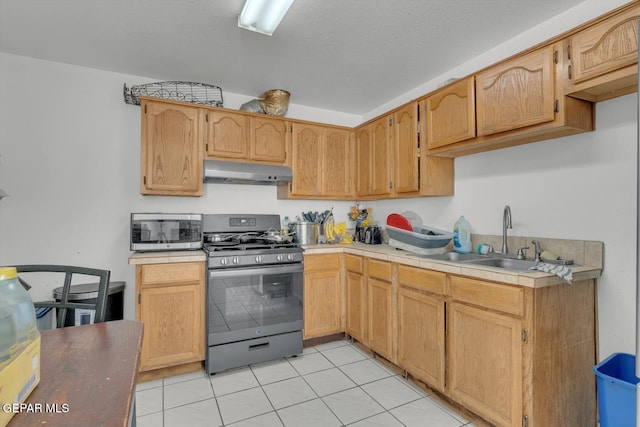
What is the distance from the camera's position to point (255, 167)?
293cm

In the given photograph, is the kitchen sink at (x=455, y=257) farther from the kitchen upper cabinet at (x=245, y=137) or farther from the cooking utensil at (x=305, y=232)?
the kitchen upper cabinet at (x=245, y=137)

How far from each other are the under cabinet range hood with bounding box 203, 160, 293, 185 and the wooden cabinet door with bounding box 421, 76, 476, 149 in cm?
135

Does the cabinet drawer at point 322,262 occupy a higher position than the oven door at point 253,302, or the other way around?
the cabinet drawer at point 322,262

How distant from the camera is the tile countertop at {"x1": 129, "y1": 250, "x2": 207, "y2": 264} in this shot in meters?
2.29

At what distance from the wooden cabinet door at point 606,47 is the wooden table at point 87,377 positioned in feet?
7.48

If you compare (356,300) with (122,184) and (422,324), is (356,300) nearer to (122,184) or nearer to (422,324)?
(422,324)

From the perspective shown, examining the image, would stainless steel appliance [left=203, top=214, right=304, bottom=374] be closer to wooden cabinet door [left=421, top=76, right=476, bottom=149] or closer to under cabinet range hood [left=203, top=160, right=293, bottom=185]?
under cabinet range hood [left=203, top=160, right=293, bottom=185]

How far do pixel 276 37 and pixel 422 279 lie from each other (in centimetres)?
199

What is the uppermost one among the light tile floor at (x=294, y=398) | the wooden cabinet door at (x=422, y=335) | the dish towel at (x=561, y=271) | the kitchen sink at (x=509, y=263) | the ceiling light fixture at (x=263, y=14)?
the ceiling light fixture at (x=263, y=14)

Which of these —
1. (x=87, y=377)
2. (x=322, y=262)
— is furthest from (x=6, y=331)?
(x=322, y=262)

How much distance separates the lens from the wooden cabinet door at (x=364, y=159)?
10.8ft

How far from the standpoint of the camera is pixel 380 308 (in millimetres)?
2596

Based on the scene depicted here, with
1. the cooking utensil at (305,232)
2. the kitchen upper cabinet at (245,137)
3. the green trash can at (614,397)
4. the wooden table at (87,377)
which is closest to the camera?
A: the wooden table at (87,377)

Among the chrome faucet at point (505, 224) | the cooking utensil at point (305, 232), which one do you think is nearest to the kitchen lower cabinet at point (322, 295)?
the cooking utensil at point (305, 232)
